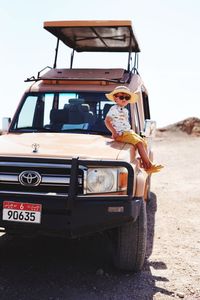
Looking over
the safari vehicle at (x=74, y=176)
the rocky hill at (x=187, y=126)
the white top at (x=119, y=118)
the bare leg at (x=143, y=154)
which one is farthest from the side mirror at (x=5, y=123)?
the rocky hill at (x=187, y=126)

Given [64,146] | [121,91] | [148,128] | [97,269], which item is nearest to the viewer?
[64,146]

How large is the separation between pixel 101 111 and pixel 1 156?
6.07 feet

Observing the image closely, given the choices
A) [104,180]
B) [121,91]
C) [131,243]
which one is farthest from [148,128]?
[104,180]

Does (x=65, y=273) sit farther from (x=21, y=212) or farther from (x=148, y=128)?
(x=148, y=128)

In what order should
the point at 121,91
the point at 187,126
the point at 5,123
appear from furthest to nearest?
1. the point at 187,126
2. the point at 5,123
3. the point at 121,91

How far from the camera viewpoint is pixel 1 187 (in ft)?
13.9

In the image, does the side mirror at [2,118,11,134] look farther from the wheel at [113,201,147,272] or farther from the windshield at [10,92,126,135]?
the wheel at [113,201,147,272]

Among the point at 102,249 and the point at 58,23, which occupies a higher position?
the point at 58,23

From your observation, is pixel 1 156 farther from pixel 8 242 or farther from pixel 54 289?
pixel 8 242

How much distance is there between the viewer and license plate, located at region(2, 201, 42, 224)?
406 centimetres

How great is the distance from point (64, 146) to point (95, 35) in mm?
3728

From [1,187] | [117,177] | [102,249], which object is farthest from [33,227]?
[102,249]

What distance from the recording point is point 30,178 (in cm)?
414

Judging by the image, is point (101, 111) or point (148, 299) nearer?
point (148, 299)
